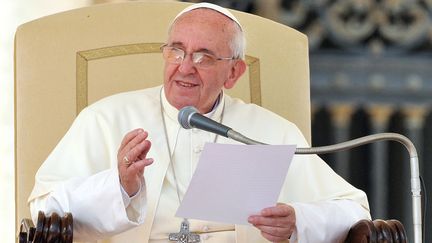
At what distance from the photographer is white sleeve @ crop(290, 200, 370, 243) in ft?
11.3

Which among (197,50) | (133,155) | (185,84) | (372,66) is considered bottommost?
(133,155)

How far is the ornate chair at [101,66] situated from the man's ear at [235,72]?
22 centimetres

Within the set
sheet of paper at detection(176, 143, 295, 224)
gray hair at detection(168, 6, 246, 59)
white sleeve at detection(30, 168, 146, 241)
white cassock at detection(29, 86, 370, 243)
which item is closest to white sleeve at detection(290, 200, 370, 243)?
white cassock at detection(29, 86, 370, 243)

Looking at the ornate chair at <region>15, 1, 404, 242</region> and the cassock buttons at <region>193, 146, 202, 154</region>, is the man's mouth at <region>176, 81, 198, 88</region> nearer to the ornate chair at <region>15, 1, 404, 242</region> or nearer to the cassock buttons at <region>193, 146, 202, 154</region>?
the cassock buttons at <region>193, 146, 202, 154</region>

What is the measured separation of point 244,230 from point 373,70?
228cm

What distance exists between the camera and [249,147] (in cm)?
313

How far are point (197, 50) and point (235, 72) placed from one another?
0.81 ft

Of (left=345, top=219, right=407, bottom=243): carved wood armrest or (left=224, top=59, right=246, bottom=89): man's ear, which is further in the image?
(left=224, top=59, right=246, bottom=89): man's ear

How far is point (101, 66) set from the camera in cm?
407

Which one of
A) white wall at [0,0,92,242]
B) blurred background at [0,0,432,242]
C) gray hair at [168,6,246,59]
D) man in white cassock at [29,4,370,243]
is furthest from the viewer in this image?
blurred background at [0,0,432,242]

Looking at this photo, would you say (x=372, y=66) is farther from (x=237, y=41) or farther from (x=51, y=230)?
(x=51, y=230)

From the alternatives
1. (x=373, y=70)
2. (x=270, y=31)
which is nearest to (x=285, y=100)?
(x=270, y=31)
